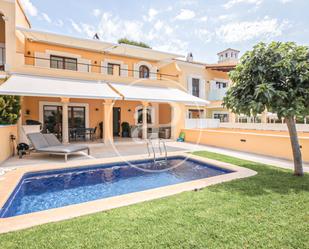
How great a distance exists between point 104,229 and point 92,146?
650 inches


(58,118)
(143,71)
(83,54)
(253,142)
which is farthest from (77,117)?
(253,142)

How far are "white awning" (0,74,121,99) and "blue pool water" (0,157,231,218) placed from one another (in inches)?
240

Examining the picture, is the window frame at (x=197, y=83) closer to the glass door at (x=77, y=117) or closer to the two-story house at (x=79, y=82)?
the two-story house at (x=79, y=82)

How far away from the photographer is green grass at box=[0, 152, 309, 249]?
209 inches

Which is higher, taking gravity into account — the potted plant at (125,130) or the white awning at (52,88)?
the white awning at (52,88)

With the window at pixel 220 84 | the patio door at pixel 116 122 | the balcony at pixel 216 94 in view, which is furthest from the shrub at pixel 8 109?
the window at pixel 220 84

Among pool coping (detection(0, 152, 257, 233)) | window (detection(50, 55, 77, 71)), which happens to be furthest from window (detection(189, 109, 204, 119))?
pool coping (detection(0, 152, 257, 233))

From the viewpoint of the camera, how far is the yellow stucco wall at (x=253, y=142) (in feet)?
52.0

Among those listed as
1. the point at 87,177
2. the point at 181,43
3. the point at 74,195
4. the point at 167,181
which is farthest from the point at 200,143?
the point at 181,43

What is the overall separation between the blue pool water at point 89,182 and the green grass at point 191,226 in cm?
324

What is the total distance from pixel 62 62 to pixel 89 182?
18877 millimetres

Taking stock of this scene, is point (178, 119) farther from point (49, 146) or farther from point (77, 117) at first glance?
point (49, 146)

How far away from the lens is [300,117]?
10438 mm

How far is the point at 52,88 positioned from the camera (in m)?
16.9
